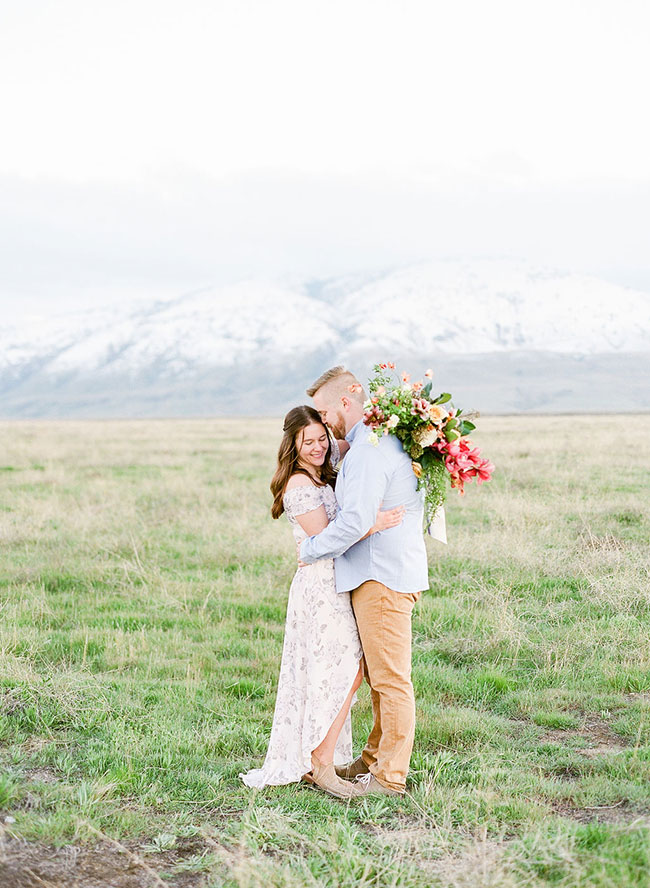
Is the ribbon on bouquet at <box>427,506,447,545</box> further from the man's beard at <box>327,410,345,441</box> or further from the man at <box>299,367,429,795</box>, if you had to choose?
the man's beard at <box>327,410,345,441</box>

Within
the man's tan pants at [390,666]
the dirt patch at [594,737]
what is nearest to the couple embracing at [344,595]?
the man's tan pants at [390,666]

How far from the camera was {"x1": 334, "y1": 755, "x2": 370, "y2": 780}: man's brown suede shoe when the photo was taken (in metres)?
5.09

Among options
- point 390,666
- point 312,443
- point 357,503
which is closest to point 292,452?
point 312,443

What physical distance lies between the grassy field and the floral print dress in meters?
0.23

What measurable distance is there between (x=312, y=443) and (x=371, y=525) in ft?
2.40

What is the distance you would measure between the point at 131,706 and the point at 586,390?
193 m

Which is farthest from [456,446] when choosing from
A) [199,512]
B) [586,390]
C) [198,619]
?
[586,390]

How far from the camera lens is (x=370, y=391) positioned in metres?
4.79

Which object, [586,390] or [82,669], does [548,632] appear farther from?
[586,390]

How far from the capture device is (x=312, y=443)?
196 inches

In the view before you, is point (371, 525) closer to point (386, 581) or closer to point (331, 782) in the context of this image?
point (386, 581)

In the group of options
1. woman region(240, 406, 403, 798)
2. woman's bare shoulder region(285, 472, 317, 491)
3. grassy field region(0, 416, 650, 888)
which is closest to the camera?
grassy field region(0, 416, 650, 888)

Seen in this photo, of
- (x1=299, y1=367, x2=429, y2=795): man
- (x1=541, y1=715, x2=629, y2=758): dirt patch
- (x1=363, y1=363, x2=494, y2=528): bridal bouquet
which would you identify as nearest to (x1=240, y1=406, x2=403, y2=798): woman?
(x1=299, y1=367, x2=429, y2=795): man

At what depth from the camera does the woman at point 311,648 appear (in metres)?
4.83
